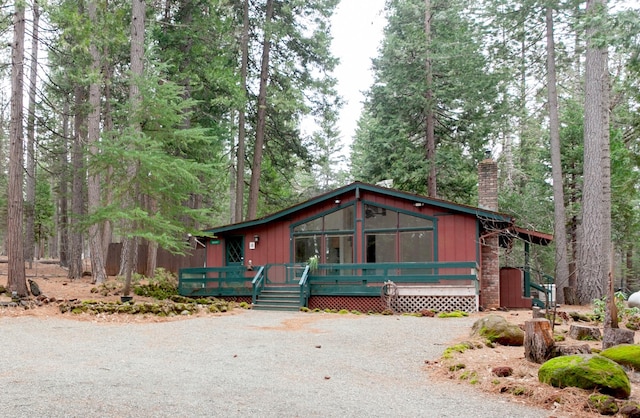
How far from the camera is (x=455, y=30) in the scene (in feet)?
73.6

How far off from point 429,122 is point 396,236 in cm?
907

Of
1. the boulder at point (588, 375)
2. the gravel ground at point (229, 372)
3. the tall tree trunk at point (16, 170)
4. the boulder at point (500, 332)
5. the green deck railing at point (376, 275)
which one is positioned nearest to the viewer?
the gravel ground at point (229, 372)

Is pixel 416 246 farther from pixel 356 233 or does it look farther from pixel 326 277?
pixel 326 277

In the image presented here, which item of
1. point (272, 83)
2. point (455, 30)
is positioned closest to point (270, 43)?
point (272, 83)

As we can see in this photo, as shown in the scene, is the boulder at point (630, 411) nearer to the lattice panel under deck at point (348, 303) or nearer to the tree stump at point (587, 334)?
the tree stump at point (587, 334)

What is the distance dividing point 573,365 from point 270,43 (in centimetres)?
2031

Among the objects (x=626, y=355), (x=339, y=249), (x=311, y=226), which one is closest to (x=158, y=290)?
(x=311, y=226)

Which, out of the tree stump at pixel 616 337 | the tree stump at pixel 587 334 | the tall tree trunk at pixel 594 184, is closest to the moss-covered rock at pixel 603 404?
the tree stump at pixel 616 337

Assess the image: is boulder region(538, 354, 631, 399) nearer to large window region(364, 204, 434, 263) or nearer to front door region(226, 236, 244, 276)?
large window region(364, 204, 434, 263)

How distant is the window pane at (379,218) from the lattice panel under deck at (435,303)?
7.38ft

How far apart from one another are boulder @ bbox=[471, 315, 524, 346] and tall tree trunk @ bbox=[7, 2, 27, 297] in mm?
10684

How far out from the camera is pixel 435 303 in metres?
13.8

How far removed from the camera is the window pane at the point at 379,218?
49.6ft

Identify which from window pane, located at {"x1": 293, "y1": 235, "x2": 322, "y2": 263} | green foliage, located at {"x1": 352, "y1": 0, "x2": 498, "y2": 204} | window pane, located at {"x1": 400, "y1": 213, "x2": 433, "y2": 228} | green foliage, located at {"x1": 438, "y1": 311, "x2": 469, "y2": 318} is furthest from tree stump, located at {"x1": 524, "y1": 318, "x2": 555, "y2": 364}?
green foliage, located at {"x1": 352, "y1": 0, "x2": 498, "y2": 204}
